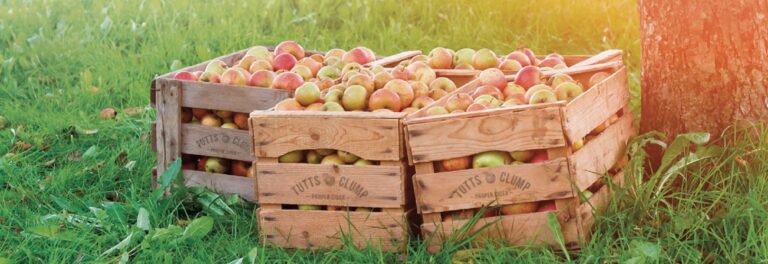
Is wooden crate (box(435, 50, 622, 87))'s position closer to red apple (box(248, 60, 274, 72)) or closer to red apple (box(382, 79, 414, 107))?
red apple (box(382, 79, 414, 107))

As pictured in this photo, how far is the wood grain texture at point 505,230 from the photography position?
372cm

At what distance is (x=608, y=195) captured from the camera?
4.02 metres

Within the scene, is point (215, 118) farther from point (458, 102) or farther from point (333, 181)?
point (458, 102)

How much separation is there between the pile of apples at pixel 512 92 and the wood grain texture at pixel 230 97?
764 mm

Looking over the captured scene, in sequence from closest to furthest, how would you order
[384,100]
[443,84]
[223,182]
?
[384,100] < [443,84] < [223,182]

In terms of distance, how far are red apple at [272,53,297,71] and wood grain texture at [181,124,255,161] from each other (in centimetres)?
47

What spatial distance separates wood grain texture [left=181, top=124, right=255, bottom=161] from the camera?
4430 mm

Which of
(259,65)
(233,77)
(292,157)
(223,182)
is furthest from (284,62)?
(292,157)

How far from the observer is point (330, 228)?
390 centimetres

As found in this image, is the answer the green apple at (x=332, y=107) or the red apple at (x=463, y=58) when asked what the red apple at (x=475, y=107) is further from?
the red apple at (x=463, y=58)

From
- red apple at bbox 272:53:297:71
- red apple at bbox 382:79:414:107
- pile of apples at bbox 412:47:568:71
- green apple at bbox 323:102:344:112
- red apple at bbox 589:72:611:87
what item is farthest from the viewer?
red apple at bbox 272:53:297:71

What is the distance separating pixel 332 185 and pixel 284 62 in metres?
1.09

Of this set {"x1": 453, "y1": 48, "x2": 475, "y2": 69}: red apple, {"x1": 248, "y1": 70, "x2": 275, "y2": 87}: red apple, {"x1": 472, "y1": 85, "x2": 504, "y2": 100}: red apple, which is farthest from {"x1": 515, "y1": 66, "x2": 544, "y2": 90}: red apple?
{"x1": 248, "y1": 70, "x2": 275, "y2": 87}: red apple

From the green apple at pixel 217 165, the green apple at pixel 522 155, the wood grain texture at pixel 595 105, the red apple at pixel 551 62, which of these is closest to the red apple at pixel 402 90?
the green apple at pixel 522 155
